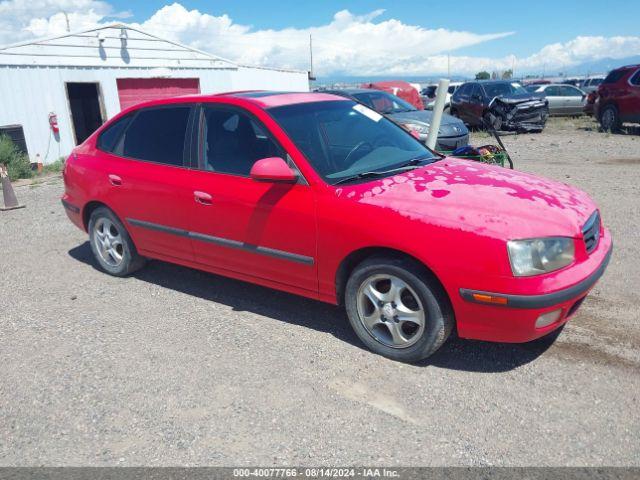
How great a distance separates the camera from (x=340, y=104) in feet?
14.5

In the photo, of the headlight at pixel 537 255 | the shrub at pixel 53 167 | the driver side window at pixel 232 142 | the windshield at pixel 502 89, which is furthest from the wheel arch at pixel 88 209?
the windshield at pixel 502 89

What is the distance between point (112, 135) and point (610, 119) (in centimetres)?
1480

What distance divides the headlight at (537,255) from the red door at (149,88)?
48.3 feet

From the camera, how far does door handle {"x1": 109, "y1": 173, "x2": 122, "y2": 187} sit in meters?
4.72

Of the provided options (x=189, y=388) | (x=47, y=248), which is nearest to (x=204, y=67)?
(x=47, y=248)

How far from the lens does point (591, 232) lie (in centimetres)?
328

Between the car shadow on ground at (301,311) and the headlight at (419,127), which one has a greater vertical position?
the headlight at (419,127)

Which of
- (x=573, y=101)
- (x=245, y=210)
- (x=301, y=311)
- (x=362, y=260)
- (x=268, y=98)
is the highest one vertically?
(x=268, y=98)

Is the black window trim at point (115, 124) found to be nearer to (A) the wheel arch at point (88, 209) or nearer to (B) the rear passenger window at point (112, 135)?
(B) the rear passenger window at point (112, 135)

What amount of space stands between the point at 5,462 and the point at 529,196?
10.8 ft

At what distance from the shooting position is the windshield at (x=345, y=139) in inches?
146

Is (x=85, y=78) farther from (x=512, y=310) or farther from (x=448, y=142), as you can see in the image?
(x=512, y=310)

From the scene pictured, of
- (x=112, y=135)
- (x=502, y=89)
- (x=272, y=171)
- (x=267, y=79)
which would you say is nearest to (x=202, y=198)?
(x=272, y=171)

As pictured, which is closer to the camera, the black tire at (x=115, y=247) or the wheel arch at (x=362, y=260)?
the wheel arch at (x=362, y=260)
